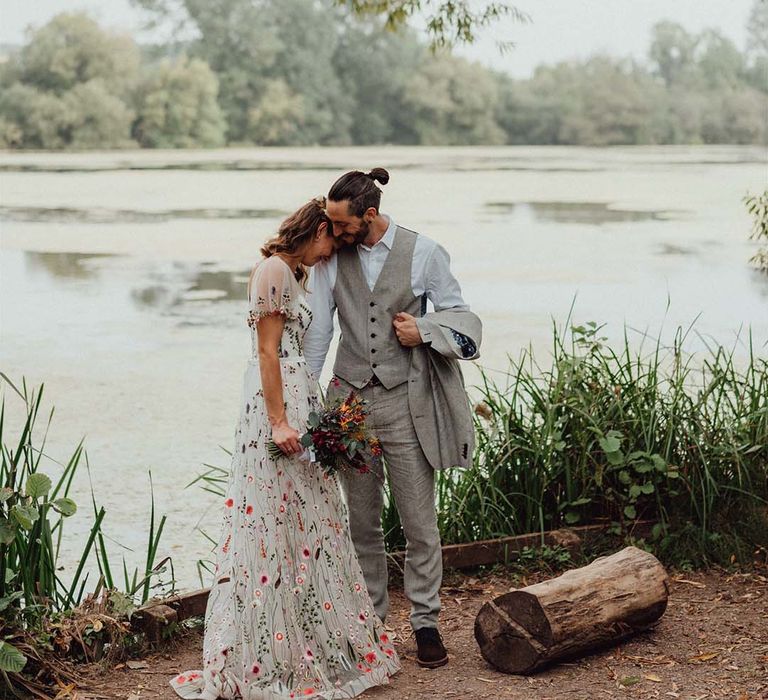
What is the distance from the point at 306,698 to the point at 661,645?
1.23m

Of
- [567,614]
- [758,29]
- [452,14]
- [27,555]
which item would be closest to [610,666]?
[567,614]

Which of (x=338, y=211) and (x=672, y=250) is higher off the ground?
(x=338, y=211)

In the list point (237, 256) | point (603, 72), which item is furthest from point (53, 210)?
point (603, 72)

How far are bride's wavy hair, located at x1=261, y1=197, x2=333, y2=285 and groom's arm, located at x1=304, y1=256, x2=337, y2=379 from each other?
23 centimetres

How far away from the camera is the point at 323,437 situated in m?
3.35

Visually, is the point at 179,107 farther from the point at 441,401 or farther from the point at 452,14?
the point at 441,401

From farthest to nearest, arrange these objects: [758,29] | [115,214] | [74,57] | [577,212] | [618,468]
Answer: [74,57] < [758,29] < [577,212] < [115,214] < [618,468]

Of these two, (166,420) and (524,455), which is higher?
(524,455)

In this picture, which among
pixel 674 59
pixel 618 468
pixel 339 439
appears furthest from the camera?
pixel 674 59

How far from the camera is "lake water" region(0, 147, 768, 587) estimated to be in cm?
838

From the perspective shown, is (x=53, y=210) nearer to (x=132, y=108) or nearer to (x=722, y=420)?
(x=132, y=108)

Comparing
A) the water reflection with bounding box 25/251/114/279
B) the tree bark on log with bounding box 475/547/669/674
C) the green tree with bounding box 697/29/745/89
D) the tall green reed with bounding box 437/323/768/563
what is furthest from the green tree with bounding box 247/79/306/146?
the tree bark on log with bounding box 475/547/669/674

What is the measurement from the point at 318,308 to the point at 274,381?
0.36m

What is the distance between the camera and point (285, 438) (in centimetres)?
339
